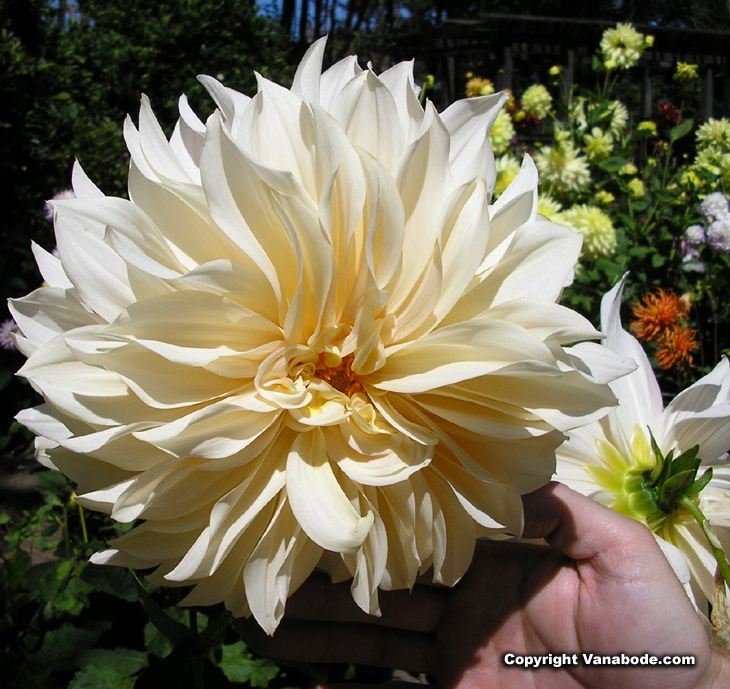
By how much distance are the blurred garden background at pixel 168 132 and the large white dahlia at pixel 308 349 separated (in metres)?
0.36

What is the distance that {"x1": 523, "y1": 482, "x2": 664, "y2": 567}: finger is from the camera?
106 cm

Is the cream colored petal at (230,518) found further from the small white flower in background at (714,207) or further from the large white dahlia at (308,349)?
the small white flower in background at (714,207)

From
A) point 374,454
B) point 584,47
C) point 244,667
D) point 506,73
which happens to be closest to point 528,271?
point 374,454

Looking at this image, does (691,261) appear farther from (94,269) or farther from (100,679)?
(100,679)

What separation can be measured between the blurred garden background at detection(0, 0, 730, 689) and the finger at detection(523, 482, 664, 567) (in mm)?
627

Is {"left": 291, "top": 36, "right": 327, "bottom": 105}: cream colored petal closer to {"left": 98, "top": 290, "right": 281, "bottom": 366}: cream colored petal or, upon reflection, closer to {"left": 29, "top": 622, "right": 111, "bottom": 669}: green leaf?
{"left": 98, "top": 290, "right": 281, "bottom": 366}: cream colored petal

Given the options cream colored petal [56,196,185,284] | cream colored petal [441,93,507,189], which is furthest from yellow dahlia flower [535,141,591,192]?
cream colored petal [56,196,185,284]

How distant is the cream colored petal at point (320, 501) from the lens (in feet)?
2.21

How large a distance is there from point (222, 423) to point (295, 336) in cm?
15

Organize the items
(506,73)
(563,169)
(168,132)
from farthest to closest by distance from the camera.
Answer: (506,73)
(168,132)
(563,169)

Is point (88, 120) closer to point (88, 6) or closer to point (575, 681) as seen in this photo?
point (88, 6)

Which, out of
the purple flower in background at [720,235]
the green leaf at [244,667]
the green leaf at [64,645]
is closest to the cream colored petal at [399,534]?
the green leaf at [244,667]

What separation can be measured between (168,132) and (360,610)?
476cm

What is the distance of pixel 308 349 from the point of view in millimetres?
798
